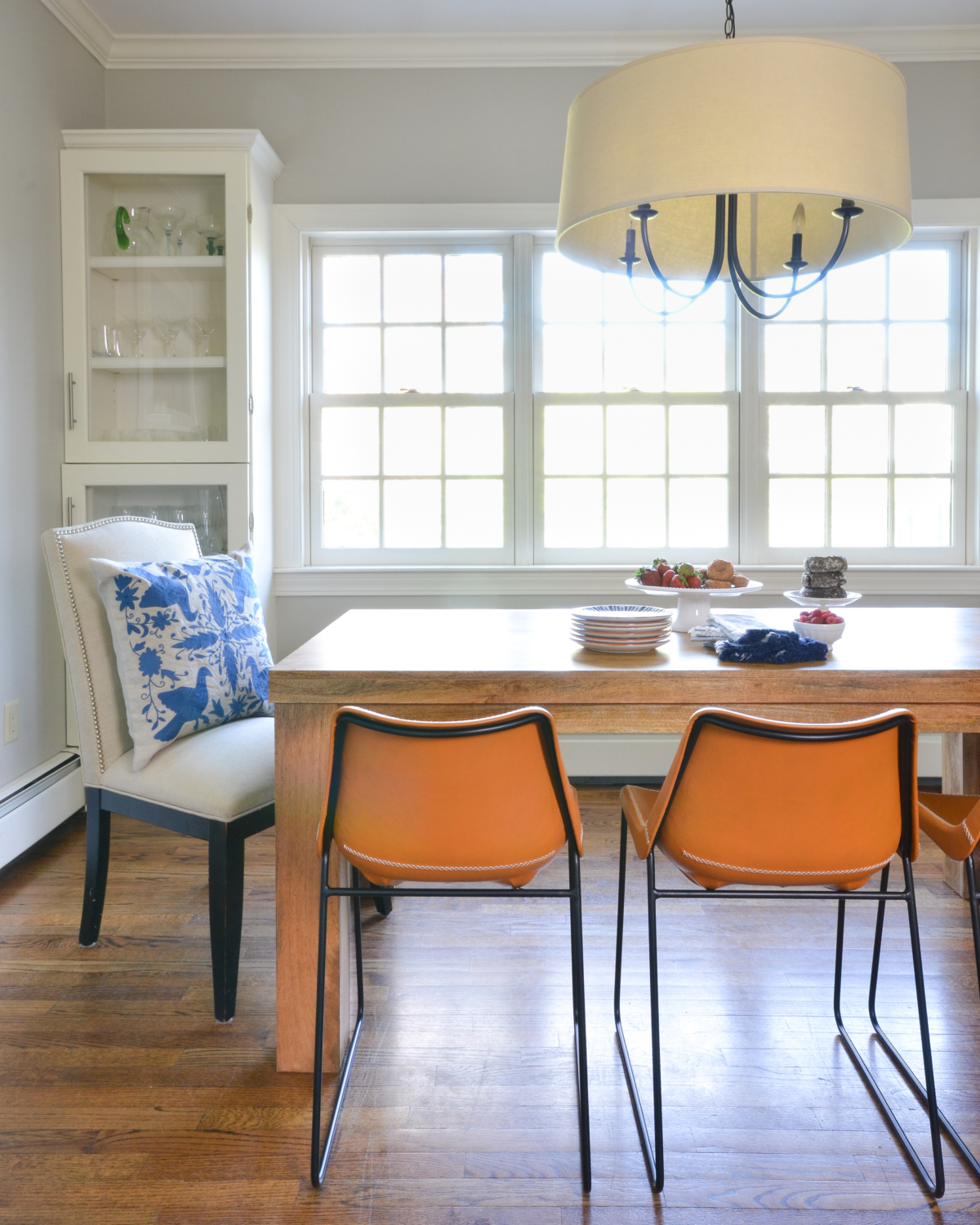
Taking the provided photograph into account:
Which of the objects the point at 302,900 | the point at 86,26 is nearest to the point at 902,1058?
the point at 302,900

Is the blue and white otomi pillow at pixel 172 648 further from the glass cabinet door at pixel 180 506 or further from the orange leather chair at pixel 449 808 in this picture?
the glass cabinet door at pixel 180 506

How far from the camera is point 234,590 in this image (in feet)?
8.04

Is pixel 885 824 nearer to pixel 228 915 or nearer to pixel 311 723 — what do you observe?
pixel 311 723

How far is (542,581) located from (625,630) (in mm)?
1867

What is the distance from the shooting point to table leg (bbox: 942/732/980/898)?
2482 millimetres

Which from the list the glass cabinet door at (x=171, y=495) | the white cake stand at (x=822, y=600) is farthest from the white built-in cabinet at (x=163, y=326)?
the white cake stand at (x=822, y=600)

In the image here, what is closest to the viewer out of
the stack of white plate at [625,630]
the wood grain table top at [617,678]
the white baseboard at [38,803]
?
the wood grain table top at [617,678]

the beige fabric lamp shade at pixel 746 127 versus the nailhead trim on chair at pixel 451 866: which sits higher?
the beige fabric lamp shade at pixel 746 127

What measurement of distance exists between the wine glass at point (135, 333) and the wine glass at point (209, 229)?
38 centimetres

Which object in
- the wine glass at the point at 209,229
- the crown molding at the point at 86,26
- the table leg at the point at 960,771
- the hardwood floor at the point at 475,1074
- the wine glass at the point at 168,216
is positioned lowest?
the hardwood floor at the point at 475,1074

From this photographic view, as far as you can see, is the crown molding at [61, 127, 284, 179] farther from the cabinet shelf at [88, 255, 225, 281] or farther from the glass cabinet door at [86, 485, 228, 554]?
the glass cabinet door at [86, 485, 228, 554]

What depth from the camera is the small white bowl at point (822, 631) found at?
192 cm

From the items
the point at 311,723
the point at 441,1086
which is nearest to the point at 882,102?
the point at 311,723

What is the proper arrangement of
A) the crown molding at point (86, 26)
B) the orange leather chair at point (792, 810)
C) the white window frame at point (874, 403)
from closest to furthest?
the orange leather chair at point (792, 810)
the crown molding at point (86, 26)
the white window frame at point (874, 403)
